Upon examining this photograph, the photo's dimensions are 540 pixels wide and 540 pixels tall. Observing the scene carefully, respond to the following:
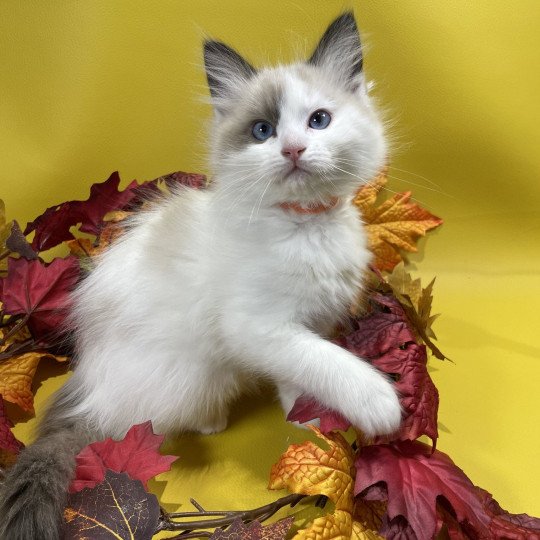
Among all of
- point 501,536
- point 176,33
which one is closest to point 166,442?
point 501,536

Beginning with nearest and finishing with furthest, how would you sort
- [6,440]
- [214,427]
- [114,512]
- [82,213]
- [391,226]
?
[114,512] → [6,440] → [214,427] → [82,213] → [391,226]

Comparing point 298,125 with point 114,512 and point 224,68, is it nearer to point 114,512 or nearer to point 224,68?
point 224,68

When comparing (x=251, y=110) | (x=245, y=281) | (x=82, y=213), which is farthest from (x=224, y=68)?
(x=82, y=213)

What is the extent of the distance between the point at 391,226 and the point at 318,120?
0.63 meters

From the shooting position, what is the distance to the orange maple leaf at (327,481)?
0.88m

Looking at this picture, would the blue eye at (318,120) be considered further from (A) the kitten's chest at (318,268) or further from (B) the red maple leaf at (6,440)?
(B) the red maple leaf at (6,440)

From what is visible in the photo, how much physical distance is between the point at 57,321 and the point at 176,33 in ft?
2.60

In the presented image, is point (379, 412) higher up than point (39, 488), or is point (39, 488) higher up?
point (379, 412)

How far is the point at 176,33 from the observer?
5.11ft

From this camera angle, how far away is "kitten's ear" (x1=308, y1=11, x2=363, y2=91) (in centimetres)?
106

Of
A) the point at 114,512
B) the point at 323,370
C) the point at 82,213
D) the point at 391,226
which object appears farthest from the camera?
the point at 391,226

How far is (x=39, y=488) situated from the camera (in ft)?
2.93

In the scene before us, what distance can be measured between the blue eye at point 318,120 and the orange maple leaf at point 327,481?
1.57 feet

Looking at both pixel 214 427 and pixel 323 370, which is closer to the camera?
pixel 323 370
